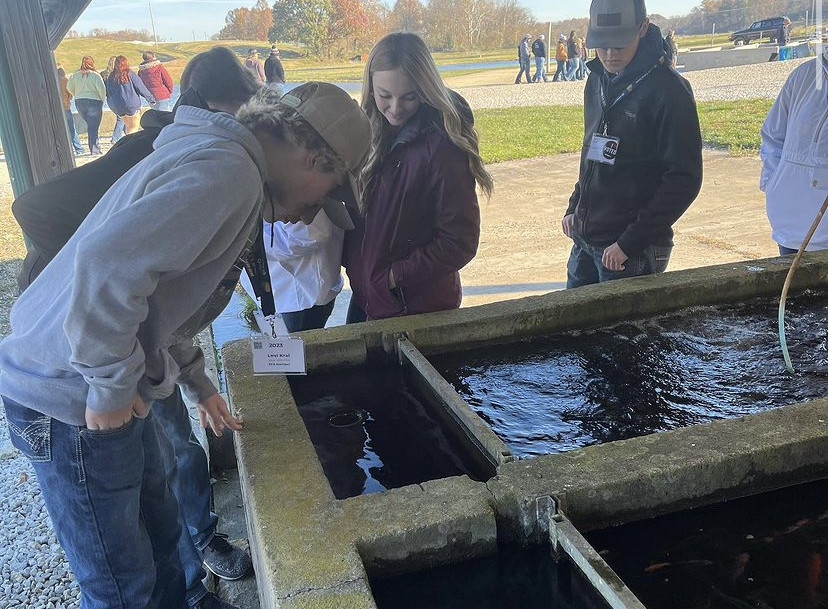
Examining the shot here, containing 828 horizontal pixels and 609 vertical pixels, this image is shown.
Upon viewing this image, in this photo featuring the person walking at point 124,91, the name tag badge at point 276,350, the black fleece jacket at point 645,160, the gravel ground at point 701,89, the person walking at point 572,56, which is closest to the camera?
the name tag badge at point 276,350

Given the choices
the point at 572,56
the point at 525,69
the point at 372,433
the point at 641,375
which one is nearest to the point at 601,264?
the point at 641,375

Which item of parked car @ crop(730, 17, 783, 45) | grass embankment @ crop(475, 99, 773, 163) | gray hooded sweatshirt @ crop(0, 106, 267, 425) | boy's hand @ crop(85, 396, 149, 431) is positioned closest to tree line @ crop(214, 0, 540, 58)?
grass embankment @ crop(475, 99, 773, 163)

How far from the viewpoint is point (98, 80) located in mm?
12773

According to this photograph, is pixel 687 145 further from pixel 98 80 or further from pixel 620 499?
pixel 98 80

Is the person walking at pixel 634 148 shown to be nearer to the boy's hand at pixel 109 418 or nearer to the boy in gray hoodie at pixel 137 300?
the boy in gray hoodie at pixel 137 300

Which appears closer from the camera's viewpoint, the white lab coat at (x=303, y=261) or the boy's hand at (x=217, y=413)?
the boy's hand at (x=217, y=413)

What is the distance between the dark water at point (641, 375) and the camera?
2.37 meters

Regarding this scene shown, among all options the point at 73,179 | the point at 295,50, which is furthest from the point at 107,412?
the point at 295,50

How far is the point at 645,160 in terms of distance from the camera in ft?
10.7

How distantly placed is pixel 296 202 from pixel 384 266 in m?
1.17

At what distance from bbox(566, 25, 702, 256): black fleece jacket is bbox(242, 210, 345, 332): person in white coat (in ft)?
4.21

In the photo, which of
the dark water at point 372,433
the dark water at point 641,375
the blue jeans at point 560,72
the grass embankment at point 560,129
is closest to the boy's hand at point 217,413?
the dark water at point 372,433

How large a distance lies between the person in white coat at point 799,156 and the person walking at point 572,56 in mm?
23352

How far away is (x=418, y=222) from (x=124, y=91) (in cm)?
1206
